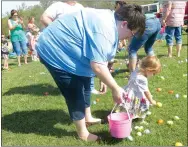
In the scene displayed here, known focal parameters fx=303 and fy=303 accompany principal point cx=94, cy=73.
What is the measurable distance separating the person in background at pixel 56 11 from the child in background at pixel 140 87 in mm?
1455

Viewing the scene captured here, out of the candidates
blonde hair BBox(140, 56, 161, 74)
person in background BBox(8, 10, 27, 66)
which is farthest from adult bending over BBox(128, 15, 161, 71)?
person in background BBox(8, 10, 27, 66)

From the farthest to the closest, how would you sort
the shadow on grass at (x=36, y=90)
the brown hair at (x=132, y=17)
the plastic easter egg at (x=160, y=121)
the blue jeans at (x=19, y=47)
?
the blue jeans at (x=19, y=47) < the shadow on grass at (x=36, y=90) < the plastic easter egg at (x=160, y=121) < the brown hair at (x=132, y=17)

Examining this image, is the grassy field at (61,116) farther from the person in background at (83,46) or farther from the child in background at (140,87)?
the person in background at (83,46)

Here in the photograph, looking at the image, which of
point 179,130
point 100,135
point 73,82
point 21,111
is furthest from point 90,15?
point 21,111

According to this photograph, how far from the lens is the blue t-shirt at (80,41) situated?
2.89m

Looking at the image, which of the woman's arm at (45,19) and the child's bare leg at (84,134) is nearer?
the child's bare leg at (84,134)

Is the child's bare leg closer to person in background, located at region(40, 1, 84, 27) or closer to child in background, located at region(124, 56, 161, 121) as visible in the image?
child in background, located at region(124, 56, 161, 121)

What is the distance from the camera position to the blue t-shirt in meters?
2.89

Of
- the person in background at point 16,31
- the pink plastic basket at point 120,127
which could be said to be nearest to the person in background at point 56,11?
the pink plastic basket at point 120,127

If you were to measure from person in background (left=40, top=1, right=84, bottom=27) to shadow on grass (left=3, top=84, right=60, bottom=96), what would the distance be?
1.53m

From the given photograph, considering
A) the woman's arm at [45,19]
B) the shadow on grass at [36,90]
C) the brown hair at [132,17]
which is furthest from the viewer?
the shadow on grass at [36,90]

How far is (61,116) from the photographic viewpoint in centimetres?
441

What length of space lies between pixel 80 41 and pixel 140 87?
51.0 inches

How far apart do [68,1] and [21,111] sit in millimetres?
1897
